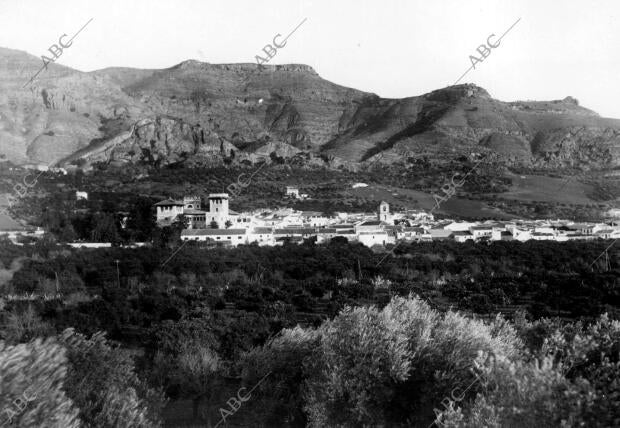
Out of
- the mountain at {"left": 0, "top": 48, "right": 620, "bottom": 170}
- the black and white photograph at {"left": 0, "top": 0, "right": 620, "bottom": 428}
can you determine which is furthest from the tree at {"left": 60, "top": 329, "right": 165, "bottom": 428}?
the mountain at {"left": 0, "top": 48, "right": 620, "bottom": 170}

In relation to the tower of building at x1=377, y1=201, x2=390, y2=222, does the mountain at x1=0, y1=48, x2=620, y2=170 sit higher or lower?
higher

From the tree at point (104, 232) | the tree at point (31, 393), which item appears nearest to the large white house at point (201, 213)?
the tree at point (104, 232)

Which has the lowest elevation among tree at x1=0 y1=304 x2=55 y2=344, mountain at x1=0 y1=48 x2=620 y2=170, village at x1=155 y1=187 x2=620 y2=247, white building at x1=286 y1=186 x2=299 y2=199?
tree at x1=0 y1=304 x2=55 y2=344

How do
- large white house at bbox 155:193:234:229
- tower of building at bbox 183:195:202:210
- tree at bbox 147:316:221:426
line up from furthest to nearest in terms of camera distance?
1. tower of building at bbox 183:195:202:210
2. large white house at bbox 155:193:234:229
3. tree at bbox 147:316:221:426

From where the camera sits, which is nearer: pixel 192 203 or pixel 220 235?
pixel 220 235

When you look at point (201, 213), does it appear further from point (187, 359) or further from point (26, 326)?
point (187, 359)

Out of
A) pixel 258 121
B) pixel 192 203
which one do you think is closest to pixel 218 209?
pixel 192 203

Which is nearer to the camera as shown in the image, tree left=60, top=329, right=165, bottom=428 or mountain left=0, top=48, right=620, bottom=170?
tree left=60, top=329, right=165, bottom=428

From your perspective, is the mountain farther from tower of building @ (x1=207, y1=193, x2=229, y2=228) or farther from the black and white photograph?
tower of building @ (x1=207, y1=193, x2=229, y2=228)
